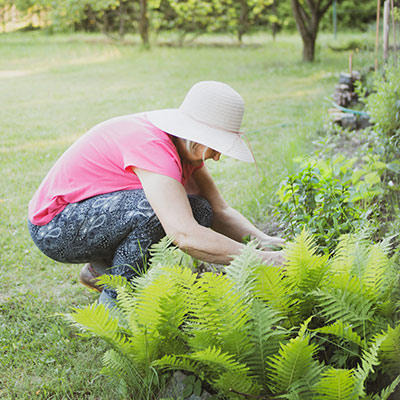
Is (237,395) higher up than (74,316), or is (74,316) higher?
(74,316)

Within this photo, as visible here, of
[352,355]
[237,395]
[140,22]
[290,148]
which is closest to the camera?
[237,395]

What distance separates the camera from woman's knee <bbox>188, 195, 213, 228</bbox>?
267 cm

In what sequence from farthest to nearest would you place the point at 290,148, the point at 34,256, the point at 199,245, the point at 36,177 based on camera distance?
the point at 36,177
the point at 290,148
the point at 34,256
the point at 199,245

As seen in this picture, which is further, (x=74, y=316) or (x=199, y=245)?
(x=199, y=245)

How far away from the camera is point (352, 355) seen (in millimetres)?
1815

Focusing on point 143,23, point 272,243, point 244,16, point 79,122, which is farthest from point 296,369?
point 244,16

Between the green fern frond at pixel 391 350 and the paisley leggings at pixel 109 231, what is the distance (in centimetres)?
114

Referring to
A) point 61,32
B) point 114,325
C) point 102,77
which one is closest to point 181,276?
point 114,325

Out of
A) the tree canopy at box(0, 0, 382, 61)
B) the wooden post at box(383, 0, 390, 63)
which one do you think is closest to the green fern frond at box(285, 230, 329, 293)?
the wooden post at box(383, 0, 390, 63)

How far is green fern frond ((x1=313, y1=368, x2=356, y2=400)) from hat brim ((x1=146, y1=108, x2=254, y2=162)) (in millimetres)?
1025

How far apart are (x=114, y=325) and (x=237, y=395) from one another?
441mm

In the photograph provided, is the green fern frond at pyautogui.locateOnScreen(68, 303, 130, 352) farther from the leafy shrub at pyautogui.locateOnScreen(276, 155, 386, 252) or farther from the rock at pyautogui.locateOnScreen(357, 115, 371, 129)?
the rock at pyautogui.locateOnScreen(357, 115, 371, 129)

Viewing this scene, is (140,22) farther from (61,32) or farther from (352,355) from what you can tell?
(352,355)

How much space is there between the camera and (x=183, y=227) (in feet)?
7.08
